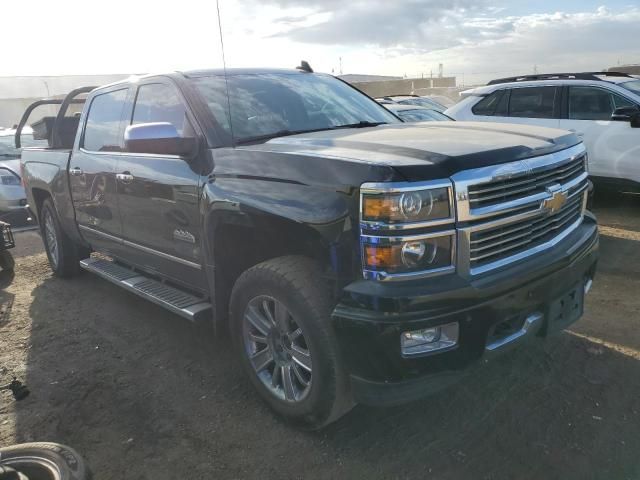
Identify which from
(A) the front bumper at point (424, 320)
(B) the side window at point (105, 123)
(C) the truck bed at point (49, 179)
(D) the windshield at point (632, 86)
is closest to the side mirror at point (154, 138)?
(B) the side window at point (105, 123)

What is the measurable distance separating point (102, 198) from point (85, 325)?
1.12 metres

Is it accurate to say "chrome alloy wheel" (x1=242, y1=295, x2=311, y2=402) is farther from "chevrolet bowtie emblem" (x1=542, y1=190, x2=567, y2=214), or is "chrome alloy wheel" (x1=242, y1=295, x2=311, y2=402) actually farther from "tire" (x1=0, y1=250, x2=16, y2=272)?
"tire" (x1=0, y1=250, x2=16, y2=272)

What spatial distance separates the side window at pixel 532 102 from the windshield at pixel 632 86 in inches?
33.6

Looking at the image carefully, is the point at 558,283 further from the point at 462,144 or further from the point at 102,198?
the point at 102,198

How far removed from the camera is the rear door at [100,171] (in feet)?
14.3

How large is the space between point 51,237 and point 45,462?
4496mm

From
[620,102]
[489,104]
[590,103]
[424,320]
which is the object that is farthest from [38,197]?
[620,102]

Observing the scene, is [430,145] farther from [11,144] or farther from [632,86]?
[11,144]

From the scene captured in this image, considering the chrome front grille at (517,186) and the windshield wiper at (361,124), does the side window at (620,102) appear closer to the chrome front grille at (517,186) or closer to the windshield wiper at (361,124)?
the windshield wiper at (361,124)

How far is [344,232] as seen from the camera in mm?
2371

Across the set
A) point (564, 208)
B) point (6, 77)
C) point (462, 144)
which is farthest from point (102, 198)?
point (6, 77)

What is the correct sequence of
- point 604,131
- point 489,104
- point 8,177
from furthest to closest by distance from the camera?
point 8,177 < point 489,104 < point 604,131

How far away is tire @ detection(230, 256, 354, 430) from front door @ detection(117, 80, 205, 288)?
2.04ft

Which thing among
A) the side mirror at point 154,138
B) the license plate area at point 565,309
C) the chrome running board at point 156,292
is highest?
the side mirror at point 154,138
